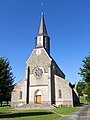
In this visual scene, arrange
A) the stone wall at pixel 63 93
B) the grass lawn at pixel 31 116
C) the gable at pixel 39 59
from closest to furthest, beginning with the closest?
the grass lawn at pixel 31 116, the stone wall at pixel 63 93, the gable at pixel 39 59

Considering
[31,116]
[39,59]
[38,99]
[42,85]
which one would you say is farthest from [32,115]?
[39,59]

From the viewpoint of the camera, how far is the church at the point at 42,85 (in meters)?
50.4

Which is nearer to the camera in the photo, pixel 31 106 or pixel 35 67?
pixel 31 106

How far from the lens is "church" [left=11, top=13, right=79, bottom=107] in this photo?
5038cm

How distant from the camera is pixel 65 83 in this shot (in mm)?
50844

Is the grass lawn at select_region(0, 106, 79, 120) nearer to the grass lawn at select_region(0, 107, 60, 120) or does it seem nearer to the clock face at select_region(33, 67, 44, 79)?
the grass lawn at select_region(0, 107, 60, 120)

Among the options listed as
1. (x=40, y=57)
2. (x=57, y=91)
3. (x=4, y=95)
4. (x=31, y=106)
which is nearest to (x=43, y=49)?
(x=40, y=57)

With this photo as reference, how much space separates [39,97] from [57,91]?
5.10 m

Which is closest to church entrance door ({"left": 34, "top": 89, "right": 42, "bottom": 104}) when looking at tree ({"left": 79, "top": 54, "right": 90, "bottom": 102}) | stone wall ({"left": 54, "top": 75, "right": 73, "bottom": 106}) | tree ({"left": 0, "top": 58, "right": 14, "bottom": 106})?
stone wall ({"left": 54, "top": 75, "right": 73, "bottom": 106})

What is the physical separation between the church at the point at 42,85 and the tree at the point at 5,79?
73.8 feet

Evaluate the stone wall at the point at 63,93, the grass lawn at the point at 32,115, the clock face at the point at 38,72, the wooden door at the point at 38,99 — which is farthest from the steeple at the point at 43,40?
the grass lawn at the point at 32,115

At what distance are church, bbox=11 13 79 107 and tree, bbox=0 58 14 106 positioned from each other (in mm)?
22488

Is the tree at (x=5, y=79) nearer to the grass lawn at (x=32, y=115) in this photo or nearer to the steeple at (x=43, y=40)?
the grass lawn at (x=32, y=115)

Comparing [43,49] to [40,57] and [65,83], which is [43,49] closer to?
[40,57]
